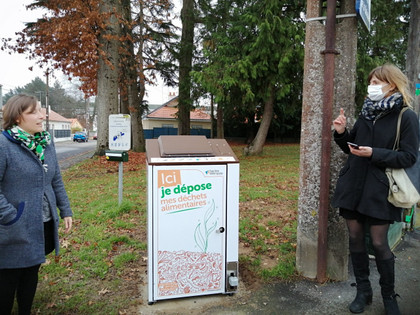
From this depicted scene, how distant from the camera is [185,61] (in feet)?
60.2

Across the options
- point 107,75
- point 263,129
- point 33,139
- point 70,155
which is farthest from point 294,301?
point 70,155

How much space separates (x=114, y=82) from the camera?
13.7 meters

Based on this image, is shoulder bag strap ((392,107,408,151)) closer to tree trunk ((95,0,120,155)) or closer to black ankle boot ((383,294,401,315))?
black ankle boot ((383,294,401,315))

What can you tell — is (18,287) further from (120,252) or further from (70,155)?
(70,155)

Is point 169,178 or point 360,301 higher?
point 169,178

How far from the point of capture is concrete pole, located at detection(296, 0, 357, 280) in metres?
3.17

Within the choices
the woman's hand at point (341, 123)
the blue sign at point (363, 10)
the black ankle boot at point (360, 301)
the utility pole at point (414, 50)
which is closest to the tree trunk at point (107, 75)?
the utility pole at point (414, 50)

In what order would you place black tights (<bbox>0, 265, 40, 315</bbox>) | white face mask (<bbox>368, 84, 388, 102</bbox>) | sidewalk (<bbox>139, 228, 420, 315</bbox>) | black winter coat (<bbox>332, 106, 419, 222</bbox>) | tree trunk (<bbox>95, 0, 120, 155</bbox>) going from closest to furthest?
black tights (<bbox>0, 265, 40, 315</bbox>) < black winter coat (<bbox>332, 106, 419, 222</bbox>) < white face mask (<bbox>368, 84, 388, 102</bbox>) < sidewalk (<bbox>139, 228, 420, 315</bbox>) < tree trunk (<bbox>95, 0, 120, 155</bbox>)

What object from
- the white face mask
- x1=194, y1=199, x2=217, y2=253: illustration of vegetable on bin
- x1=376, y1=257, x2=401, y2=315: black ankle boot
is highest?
the white face mask

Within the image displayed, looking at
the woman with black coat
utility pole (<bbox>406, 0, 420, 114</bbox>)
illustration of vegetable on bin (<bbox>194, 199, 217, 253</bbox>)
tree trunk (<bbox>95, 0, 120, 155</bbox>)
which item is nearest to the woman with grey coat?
illustration of vegetable on bin (<bbox>194, 199, 217, 253</bbox>)

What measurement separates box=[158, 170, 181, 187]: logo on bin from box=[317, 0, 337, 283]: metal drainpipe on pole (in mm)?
1400

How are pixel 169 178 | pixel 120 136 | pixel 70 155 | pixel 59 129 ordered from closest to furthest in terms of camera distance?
pixel 169 178 → pixel 120 136 → pixel 70 155 → pixel 59 129

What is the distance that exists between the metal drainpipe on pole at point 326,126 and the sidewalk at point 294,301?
1.14 ft

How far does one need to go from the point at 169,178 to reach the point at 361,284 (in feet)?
6.22
